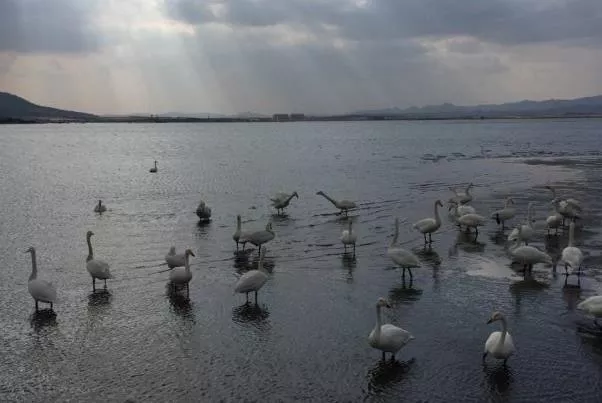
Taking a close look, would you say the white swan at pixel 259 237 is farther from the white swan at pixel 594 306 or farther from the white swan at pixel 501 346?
the white swan at pixel 594 306

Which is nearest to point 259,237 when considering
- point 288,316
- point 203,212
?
point 288,316

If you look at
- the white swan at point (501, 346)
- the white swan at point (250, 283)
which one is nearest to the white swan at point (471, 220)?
the white swan at point (250, 283)

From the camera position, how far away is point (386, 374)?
33.6 ft

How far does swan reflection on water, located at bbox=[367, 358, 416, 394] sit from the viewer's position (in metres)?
9.81

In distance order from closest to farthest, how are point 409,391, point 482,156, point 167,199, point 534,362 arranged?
point 409,391 < point 534,362 < point 167,199 < point 482,156

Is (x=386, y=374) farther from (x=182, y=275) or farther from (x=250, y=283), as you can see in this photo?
(x=182, y=275)

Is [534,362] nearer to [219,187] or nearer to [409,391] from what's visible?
[409,391]

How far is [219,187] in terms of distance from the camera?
122ft

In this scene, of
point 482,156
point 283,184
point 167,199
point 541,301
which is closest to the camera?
point 541,301

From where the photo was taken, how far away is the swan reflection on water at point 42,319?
12580mm

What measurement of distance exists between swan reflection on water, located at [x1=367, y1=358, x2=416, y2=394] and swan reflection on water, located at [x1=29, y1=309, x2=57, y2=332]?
663cm

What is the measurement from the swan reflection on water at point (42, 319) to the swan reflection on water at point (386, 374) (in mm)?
6633

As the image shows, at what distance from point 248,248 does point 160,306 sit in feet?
19.8

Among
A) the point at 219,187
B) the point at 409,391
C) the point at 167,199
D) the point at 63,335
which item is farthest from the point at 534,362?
the point at 219,187
